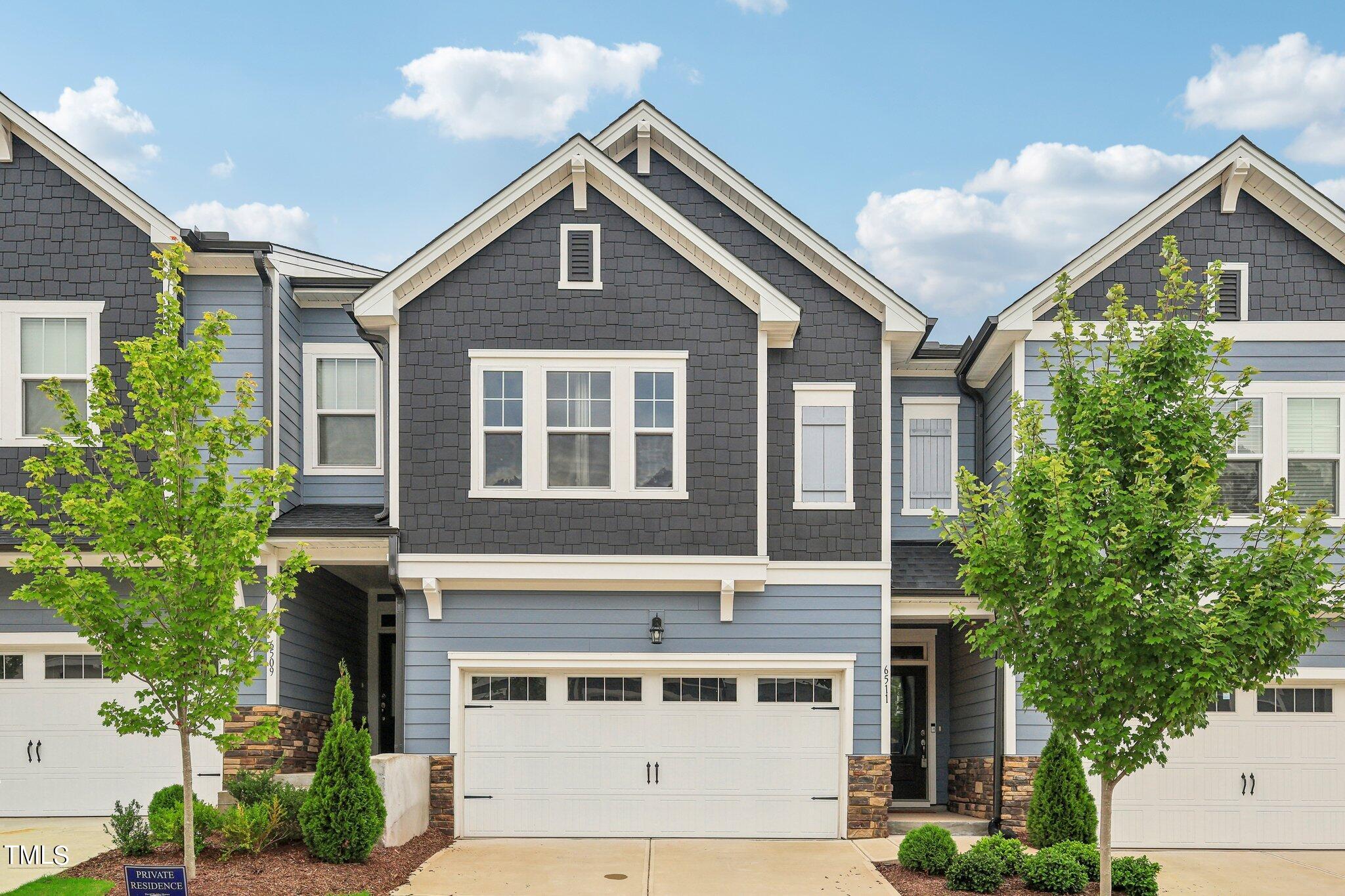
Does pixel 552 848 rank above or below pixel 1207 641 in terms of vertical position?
below

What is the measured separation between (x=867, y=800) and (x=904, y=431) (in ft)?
16.5

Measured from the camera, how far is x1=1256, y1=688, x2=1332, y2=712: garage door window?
1331 centimetres

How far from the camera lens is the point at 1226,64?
25.3m

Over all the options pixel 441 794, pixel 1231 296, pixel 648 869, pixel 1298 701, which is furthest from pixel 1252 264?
pixel 441 794

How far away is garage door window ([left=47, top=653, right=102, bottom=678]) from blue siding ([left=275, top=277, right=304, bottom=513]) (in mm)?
2837

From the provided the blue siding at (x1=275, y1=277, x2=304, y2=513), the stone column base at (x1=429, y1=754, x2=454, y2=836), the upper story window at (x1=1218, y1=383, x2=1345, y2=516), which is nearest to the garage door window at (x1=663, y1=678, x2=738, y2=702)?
the stone column base at (x1=429, y1=754, x2=454, y2=836)

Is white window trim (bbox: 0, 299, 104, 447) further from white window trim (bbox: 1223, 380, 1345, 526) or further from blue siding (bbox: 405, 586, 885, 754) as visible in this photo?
white window trim (bbox: 1223, 380, 1345, 526)

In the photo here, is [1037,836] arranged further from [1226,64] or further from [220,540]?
[1226,64]

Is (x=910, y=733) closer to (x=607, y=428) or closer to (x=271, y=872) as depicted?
(x=607, y=428)

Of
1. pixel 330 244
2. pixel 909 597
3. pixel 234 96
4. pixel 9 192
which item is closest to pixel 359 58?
pixel 234 96

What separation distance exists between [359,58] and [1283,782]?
62.4 feet

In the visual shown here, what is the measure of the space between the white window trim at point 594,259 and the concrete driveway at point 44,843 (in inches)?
302

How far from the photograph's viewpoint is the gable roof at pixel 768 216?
44.0 feet

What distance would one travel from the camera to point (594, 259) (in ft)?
43.3
